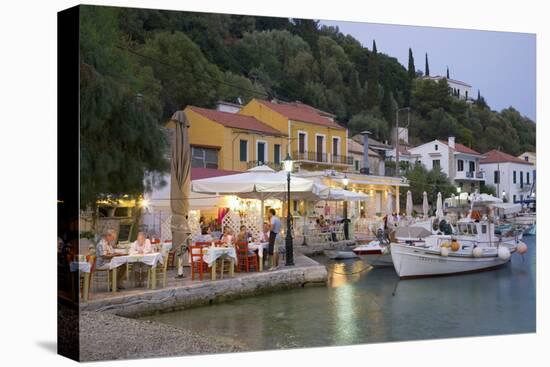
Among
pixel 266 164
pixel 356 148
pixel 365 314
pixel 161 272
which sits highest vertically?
pixel 356 148

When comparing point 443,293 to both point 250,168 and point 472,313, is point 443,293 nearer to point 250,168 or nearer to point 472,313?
point 472,313

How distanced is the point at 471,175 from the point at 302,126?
3324 millimetres

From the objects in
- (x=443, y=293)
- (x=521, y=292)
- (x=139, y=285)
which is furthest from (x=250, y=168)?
(x=521, y=292)

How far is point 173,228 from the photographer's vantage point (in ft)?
37.9

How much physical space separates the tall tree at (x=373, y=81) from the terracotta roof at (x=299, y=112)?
2.88ft

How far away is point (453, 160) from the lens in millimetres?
12555

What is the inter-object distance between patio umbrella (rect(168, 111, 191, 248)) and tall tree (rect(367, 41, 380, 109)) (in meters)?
3.35

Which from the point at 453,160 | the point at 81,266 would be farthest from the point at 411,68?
the point at 81,266

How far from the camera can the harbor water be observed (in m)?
9.71

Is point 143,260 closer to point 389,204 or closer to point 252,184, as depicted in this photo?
point 252,184

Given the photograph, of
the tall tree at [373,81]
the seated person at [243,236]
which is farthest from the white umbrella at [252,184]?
the tall tree at [373,81]

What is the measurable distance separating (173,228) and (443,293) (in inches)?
204

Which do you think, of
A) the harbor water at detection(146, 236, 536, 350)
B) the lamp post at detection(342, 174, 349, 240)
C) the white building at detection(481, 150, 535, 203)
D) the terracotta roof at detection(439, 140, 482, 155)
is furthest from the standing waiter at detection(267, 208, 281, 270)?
the white building at detection(481, 150, 535, 203)

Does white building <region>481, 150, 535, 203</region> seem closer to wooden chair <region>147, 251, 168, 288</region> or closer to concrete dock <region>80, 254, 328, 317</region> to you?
concrete dock <region>80, 254, 328, 317</region>
